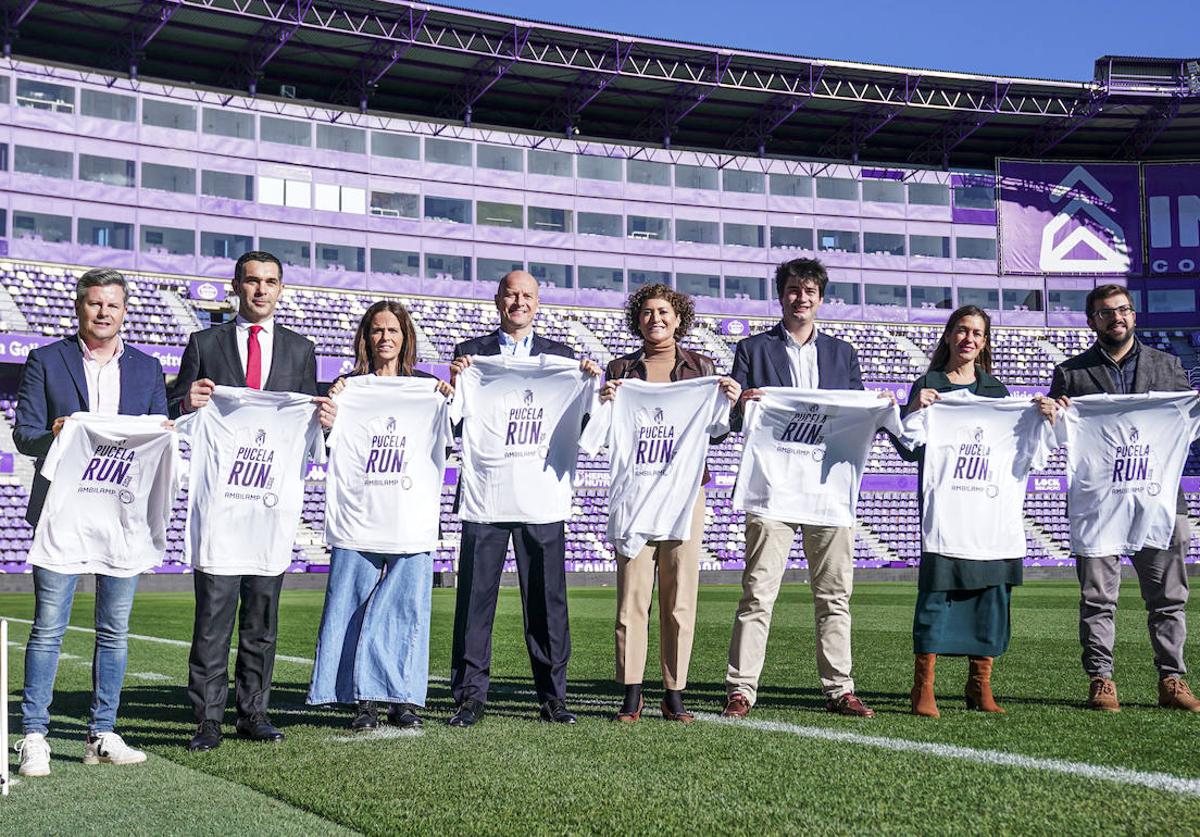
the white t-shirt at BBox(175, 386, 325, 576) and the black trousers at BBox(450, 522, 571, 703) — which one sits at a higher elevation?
the white t-shirt at BBox(175, 386, 325, 576)

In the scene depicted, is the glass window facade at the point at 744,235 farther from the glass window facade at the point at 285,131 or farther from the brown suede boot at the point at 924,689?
the brown suede boot at the point at 924,689

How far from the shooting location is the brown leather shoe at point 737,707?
593 centimetres

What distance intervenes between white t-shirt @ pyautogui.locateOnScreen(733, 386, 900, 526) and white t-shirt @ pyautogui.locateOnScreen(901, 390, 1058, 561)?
26cm

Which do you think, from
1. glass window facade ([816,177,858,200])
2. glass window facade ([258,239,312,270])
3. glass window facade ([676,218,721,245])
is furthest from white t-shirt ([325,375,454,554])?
glass window facade ([816,177,858,200])

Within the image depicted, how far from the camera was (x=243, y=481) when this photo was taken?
5645 mm

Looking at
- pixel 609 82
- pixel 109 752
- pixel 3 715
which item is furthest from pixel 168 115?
pixel 3 715

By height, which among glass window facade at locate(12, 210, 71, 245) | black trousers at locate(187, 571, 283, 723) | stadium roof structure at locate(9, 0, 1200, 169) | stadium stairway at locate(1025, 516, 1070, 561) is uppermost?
stadium roof structure at locate(9, 0, 1200, 169)

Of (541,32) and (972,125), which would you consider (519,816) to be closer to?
(541,32)

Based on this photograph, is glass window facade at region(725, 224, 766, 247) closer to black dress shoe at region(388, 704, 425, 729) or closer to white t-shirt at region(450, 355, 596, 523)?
white t-shirt at region(450, 355, 596, 523)

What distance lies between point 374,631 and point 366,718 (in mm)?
400

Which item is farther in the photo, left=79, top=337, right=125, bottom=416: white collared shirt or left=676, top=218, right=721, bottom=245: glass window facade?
left=676, top=218, right=721, bottom=245: glass window facade

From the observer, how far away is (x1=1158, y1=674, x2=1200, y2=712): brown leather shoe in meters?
6.05

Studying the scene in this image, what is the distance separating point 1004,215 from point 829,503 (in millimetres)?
39505

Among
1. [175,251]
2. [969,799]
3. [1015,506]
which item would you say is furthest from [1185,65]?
[969,799]
